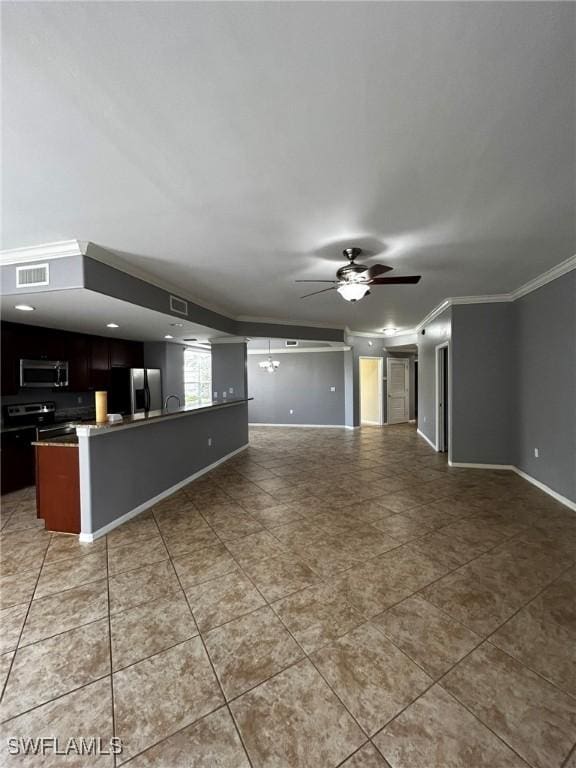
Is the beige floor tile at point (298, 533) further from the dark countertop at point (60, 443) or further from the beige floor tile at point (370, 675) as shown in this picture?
the dark countertop at point (60, 443)

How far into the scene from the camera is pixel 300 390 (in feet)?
31.3

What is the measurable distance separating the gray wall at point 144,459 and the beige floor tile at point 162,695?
5.76 ft

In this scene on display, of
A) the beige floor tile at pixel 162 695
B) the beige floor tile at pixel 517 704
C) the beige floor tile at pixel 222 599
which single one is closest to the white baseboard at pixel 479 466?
the beige floor tile at pixel 517 704

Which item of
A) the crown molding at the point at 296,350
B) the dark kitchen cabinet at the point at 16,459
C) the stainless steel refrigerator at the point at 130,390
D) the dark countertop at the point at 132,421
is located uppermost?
the crown molding at the point at 296,350

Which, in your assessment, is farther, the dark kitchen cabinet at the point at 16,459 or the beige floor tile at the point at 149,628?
the dark kitchen cabinet at the point at 16,459

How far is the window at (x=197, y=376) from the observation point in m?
9.28

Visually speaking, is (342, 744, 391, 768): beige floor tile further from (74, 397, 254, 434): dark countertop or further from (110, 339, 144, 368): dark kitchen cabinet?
(110, 339, 144, 368): dark kitchen cabinet

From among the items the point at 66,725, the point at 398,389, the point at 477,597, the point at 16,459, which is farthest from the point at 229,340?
the point at 398,389

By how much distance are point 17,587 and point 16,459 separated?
2708 millimetres

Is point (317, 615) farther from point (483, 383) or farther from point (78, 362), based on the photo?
point (78, 362)

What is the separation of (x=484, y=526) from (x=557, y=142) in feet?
10.0

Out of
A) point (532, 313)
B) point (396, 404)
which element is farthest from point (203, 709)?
point (396, 404)

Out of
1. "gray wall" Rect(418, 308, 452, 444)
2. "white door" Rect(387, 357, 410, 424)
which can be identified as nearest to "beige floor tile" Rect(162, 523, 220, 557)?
"gray wall" Rect(418, 308, 452, 444)

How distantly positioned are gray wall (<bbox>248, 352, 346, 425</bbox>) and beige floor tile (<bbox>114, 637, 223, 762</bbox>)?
7.83 metres
